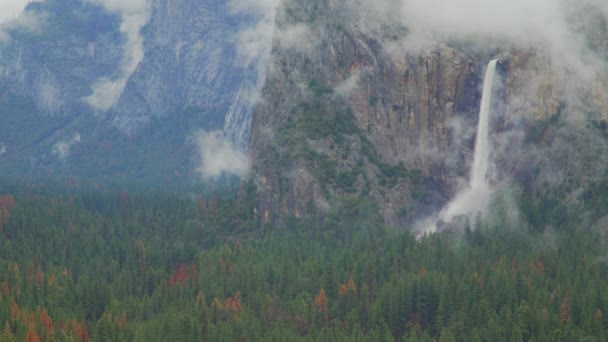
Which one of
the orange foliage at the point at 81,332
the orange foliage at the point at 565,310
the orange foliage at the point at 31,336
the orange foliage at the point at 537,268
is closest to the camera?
the orange foliage at the point at 565,310

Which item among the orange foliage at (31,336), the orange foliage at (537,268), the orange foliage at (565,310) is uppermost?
the orange foliage at (537,268)

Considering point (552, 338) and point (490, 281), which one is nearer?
point (552, 338)

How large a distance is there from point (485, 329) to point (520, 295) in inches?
485

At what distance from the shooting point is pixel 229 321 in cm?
19150

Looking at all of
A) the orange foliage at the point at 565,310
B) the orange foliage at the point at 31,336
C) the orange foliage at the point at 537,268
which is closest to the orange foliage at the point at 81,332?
the orange foliage at the point at 31,336

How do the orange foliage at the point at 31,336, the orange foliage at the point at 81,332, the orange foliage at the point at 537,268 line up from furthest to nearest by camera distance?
the orange foliage at the point at 537,268, the orange foliage at the point at 81,332, the orange foliage at the point at 31,336

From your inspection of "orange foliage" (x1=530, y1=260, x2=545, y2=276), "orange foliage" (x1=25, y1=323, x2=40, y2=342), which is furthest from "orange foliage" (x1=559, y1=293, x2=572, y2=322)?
"orange foliage" (x1=25, y1=323, x2=40, y2=342)

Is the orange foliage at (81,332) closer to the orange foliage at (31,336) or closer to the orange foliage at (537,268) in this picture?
the orange foliage at (31,336)

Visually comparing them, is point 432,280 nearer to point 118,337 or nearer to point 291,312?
point 291,312

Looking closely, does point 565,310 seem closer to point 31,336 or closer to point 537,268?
point 537,268

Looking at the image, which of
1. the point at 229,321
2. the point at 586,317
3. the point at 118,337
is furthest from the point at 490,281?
the point at 118,337

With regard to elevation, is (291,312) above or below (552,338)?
above

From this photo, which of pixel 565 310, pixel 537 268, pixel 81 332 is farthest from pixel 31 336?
Result: pixel 537 268

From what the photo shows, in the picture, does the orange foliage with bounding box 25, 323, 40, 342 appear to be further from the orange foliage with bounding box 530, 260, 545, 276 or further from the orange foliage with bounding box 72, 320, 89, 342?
the orange foliage with bounding box 530, 260, 545, 276
